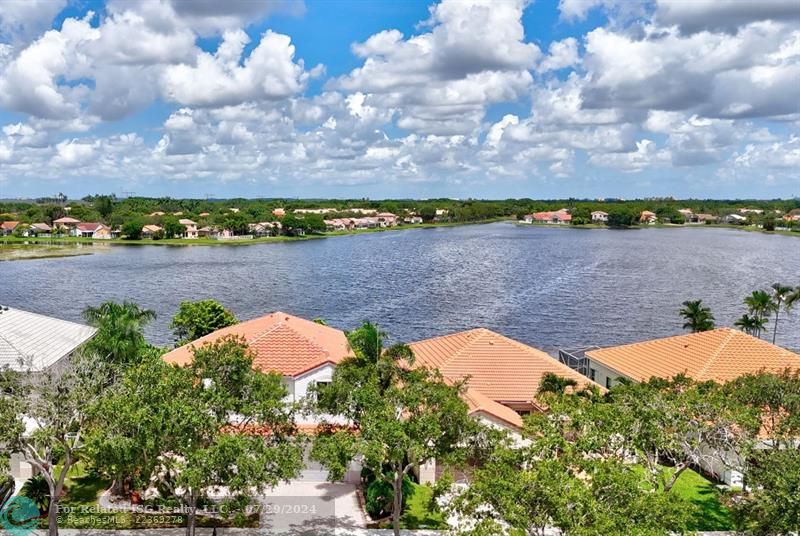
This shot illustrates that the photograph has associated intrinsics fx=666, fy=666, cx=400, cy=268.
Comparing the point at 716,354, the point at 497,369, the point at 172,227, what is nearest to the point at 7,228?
the point at 172,227

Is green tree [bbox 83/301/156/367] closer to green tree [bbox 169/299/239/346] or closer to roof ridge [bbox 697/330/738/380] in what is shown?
green tree [bbox 169/299/239/346]

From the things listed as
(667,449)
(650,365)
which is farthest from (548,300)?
(667,449)

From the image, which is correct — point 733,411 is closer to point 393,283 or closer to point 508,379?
point 508,379

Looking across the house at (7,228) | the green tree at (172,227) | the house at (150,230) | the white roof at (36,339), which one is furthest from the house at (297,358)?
the house at (7,228)

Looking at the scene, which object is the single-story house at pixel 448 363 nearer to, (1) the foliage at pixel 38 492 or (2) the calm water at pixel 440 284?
(1) the foliage at pixel 38 492

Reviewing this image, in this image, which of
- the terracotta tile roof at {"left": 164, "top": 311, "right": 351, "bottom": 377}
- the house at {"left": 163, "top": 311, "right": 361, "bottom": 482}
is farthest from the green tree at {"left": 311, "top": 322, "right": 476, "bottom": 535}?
the terracotta tile roof at {"left": 164, "top": 311, "right": 351, "bottom": 377}

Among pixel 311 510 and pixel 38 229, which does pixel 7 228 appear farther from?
pixel 311 510

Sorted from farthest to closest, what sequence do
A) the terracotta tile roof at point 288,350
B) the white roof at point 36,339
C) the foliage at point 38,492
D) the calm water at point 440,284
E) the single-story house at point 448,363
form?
1. the calm water at point 440,284
2. the white roof at point 36,339
3. the terracotta tile roof at point 288,350
4. the single-story house at point 448,363
5. the foliage at point 38,492
